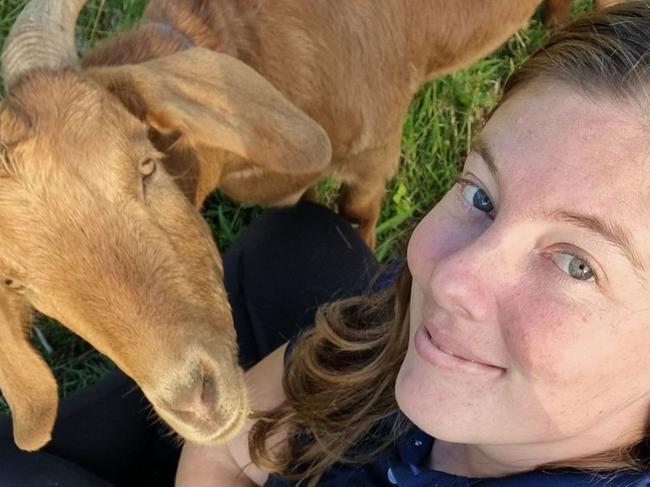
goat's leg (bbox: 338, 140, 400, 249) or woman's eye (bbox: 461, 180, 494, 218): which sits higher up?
woman's eye (bbox: 461, 180, 494, 218)

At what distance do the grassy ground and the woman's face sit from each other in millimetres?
1973

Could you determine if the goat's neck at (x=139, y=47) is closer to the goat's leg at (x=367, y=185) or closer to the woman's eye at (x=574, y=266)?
the goat's leg at (x=367, y=185)

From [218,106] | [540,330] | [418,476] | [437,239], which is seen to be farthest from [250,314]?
[540,330]

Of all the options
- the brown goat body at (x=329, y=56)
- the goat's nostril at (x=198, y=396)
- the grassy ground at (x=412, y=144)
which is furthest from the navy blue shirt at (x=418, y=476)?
the grassy ground at (x=412, y=144)

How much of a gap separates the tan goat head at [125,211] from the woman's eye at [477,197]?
76 centimetres

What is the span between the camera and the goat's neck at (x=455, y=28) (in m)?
2.79

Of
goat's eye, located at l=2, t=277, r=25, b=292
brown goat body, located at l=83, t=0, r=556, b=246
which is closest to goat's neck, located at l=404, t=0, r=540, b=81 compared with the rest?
brown goat body, located at l=83, t=0, r=556, b=246

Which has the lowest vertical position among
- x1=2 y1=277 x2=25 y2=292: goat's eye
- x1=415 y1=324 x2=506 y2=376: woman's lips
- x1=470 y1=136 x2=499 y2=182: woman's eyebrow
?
x1=2 y1=277 x2=25 y2=292: goat's eye

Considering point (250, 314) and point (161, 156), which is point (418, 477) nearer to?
point (161, 156)

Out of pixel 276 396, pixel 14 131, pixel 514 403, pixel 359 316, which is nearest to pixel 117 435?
pixel 276 396

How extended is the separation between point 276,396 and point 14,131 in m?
1.05

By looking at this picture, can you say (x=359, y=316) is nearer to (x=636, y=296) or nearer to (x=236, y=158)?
(x=236, y=158)

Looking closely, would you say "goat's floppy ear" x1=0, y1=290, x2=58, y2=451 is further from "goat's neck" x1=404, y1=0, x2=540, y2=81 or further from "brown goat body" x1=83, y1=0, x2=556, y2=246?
"goat's neck" x1=404, y1=0, x2=540, y2=81

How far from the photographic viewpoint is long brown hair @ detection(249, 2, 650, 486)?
4.76 feet
